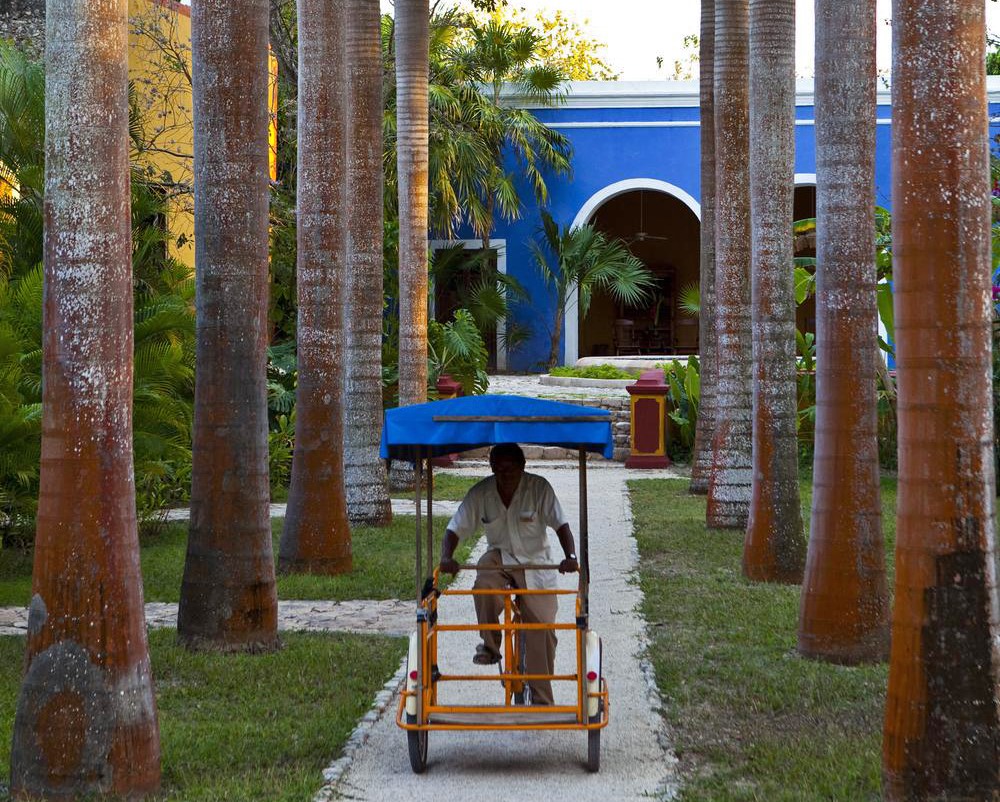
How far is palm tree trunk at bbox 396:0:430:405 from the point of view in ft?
57.9

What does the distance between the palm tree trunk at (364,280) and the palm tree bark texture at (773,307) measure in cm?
436

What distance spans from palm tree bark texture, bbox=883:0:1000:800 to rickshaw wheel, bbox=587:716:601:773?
126cm

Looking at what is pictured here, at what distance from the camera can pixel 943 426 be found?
18.7ft

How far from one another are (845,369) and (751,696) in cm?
218

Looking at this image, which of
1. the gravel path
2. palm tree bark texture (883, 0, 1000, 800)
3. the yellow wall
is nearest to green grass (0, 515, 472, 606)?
the gravel path

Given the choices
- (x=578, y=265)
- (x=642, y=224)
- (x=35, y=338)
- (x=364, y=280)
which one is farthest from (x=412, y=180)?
(x=642, y=224)

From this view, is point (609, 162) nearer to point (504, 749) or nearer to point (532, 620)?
point (532, 620)

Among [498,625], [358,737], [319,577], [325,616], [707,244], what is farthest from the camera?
[707,244]

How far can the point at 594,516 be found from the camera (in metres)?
16.5

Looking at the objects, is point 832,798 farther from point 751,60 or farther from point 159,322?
point 159,322

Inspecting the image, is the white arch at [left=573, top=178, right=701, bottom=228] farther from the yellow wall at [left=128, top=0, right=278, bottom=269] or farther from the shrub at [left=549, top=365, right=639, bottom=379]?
the yellow wall at [left=128, top=0, right=278, bottom=269]

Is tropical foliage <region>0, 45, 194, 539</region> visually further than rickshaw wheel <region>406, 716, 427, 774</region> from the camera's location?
Yes

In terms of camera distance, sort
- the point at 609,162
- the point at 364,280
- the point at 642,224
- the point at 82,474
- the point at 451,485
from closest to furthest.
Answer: the point at 82,474 → the point at 364,280 → the point at 451,485 → the point at 609,162 → the point at 642,224

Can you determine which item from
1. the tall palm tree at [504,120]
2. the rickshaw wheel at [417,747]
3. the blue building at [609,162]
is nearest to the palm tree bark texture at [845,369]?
the rickshaw wheel at [417,747]
